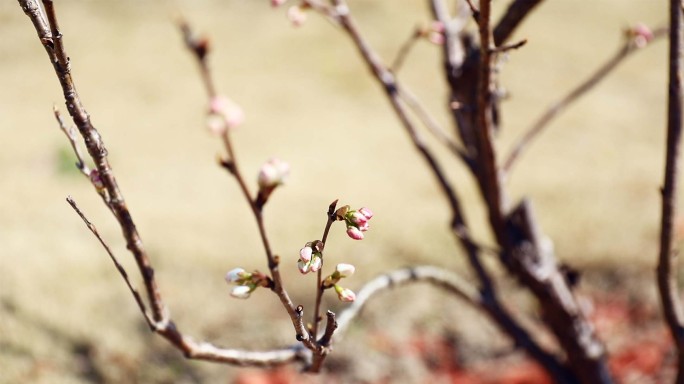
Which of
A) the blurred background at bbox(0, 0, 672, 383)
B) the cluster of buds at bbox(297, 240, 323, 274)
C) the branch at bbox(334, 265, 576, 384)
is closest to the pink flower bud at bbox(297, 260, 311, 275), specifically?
the cluster of buds at bbox(297, 240, 323, 274)

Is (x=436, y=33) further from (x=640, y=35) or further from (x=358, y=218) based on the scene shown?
(x=358, y=218)

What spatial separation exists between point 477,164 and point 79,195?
2.51 m

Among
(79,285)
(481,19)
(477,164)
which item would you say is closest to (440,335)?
(477,164)

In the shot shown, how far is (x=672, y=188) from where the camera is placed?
4.58 ft

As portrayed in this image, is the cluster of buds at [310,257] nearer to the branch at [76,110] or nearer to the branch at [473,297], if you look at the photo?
the branch at [76,110]

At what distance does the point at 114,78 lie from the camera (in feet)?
16.3

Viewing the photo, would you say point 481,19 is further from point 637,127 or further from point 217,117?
point 637,127

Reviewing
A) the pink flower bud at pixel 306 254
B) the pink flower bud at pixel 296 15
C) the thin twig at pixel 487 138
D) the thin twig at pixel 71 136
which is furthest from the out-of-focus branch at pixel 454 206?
the pink flower bud at pixel 306 254

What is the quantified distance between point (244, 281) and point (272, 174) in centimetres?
20

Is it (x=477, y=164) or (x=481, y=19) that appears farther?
(x=477, y=164)

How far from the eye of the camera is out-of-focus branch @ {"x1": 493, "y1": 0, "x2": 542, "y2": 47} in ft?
4.43

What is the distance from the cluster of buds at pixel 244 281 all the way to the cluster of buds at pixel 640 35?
1.29 meters

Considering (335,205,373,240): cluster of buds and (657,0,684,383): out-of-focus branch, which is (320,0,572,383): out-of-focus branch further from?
(335,205,373,240): cluster of buds

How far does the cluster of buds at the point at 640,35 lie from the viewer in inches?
67.0
